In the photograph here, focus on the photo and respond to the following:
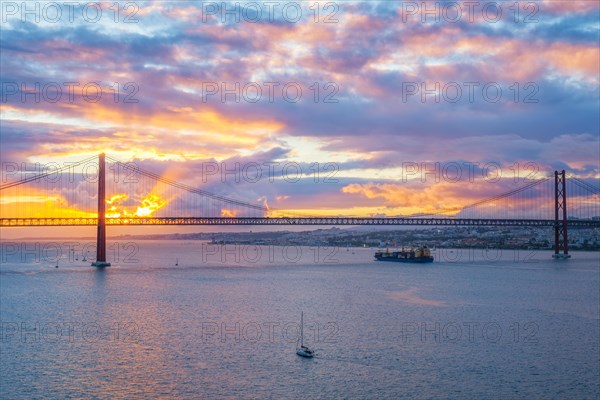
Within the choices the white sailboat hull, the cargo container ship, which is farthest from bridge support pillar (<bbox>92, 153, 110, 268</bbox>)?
the cargo container ship

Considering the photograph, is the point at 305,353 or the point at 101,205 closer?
the point at 305,353

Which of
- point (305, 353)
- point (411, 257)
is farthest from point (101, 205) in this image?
point (411, 257)

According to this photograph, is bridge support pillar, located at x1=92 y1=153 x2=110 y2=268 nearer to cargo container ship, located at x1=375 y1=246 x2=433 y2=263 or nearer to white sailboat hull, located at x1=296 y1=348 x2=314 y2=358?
white sailboat hull, located at x1=296 y1=348 x2=314 y2=358

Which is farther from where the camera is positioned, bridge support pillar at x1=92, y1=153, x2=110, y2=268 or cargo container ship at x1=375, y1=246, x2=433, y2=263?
cargo container ship at x1=375, y1=246, x2=433, y2=263

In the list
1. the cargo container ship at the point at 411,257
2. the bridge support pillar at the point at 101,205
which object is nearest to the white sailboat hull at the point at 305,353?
the bridge support pillar at the point at 101,205

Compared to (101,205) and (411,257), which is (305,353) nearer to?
(101,205)

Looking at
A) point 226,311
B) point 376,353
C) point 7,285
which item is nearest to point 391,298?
point 226,311

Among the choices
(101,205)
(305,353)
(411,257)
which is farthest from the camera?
(411,257)

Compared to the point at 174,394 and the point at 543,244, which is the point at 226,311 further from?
the point at 543,244

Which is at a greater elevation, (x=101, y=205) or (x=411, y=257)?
(x=101, y=205)

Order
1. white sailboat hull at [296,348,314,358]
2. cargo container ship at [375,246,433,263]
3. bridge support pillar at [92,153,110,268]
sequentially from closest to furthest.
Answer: white sailboat hull at [296,348,314,358]
bridge support pillar at [92,153,110,268]
cargo container ship at [375,246,433,263]

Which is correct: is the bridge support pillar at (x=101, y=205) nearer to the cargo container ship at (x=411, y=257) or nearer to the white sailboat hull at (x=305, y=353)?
the white sailboat hull at (x=305, y=353)
